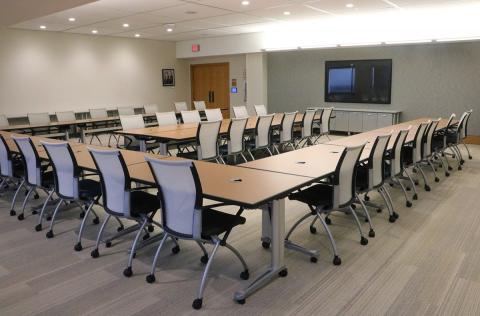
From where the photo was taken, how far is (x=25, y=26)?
9.61 meters

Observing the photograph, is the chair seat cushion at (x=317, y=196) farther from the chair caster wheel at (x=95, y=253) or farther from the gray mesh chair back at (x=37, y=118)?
the gray mesh chair back at (x=37, y=118)

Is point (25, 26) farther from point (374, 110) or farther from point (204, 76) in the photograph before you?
point (374, 110)

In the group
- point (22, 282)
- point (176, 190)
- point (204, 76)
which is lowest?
point (22, 282)

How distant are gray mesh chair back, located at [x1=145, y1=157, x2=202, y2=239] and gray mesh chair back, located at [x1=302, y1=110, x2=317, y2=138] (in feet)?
17.5

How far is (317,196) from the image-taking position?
357 cm

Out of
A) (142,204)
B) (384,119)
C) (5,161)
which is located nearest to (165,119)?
(5,161)

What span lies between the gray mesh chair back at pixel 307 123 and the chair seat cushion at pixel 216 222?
5015 millimetres

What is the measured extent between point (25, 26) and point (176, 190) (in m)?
8.91

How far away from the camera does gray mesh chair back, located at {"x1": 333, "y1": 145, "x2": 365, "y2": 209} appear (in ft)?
10.8

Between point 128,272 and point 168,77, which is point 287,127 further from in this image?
point 168,77

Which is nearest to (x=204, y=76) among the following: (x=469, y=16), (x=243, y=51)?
(x=243, y=51)

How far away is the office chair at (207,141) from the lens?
5.55 m

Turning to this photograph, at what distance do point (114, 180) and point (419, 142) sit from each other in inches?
162

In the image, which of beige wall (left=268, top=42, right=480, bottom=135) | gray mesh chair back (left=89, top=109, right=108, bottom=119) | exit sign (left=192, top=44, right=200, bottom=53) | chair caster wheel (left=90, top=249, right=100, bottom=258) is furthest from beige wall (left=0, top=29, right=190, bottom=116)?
chair caster wheel (left=90, top=249, right=100, bottom=258)
